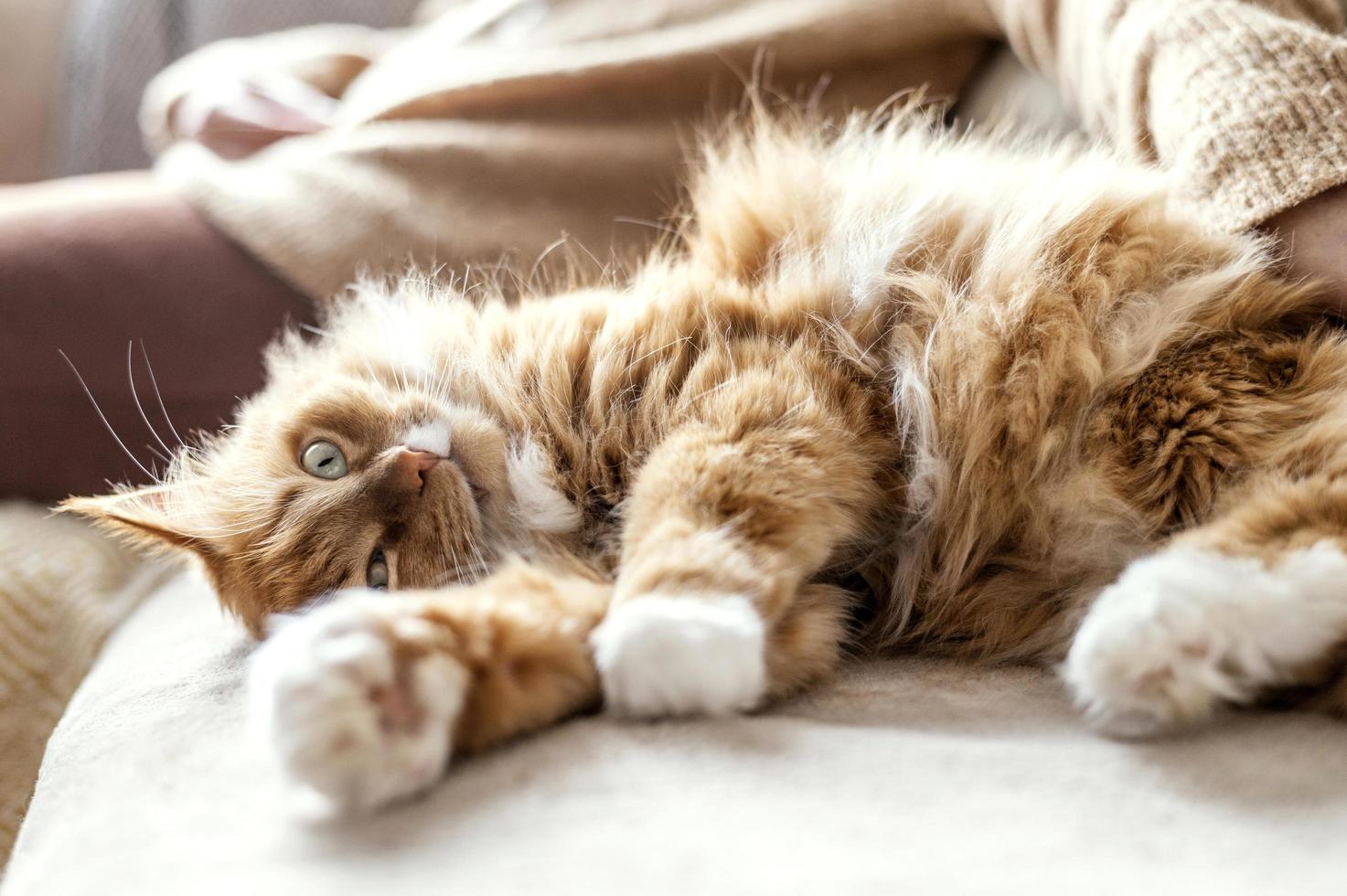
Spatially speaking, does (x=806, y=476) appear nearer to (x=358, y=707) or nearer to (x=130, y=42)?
(x=358, y=707)

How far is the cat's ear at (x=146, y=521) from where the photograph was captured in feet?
4.43

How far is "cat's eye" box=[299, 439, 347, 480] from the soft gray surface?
1.31ft

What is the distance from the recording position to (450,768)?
0.93 metres

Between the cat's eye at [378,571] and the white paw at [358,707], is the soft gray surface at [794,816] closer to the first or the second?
the white paw at [358,707]

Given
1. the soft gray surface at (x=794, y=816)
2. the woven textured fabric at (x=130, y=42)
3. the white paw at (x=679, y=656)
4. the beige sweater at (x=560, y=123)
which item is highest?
the woven textured fabric at (x=130, y=42)

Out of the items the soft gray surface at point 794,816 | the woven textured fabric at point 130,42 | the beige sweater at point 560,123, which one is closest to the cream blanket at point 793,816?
the soft gray surface at point 794,816

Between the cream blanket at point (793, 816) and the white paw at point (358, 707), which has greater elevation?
the white paw at point (358, 707)

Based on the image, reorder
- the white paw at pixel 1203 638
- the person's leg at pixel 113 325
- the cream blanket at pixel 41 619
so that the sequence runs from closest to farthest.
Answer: the white paw at pixel 1203 638, the cream blanket at pixel 41 619, the person's leg at pixel 113 325

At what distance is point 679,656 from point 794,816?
180mm

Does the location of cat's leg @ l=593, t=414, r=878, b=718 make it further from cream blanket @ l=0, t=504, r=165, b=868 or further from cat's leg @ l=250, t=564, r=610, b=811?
cream blanket @ l=0, t=504, r=165, b=868

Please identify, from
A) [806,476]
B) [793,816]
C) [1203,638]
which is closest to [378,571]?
[806,476]

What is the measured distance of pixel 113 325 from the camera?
1.74m

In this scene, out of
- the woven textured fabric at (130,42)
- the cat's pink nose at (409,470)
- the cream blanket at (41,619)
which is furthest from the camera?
the woven textured fabric at (130,42)

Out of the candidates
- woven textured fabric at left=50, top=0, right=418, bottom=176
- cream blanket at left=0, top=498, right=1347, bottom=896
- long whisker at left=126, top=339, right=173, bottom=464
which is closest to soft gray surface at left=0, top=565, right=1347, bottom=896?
cream blanket at left=0, top=498, right=1347, bottom=896
